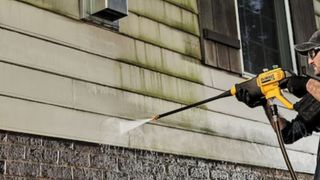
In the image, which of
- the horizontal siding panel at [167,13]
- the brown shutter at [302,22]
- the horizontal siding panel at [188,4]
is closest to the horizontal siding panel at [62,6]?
the horizontal siding panel at [167,13]

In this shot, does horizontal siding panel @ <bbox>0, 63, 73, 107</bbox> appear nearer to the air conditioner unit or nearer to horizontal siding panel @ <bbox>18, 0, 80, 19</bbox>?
horizontal siding panel @ <bbox>18, 0, 80, 19</bbox>

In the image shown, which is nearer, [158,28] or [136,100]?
[136,100]

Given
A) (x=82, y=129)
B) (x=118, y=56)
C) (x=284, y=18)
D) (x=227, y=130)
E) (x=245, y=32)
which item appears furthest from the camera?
(x=284, y=18)

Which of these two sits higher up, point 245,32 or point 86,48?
point 245,32

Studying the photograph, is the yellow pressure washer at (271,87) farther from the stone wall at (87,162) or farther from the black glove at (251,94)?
the stone wall at (87,162)

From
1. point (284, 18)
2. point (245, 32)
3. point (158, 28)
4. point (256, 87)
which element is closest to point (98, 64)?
point (158, 28)

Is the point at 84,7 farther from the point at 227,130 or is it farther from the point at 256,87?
the point at 227,130

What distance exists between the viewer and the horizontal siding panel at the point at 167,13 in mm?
4871

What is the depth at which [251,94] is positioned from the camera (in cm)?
369

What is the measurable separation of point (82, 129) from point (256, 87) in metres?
1.18

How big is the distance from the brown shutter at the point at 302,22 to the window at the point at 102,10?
2.69 metres

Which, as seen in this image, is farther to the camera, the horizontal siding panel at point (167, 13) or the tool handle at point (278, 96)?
the horizontal siding panel at point (167, 13)

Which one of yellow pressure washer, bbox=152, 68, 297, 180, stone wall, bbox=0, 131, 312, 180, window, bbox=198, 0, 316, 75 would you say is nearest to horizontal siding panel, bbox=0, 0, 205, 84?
window, bbox=198, 0, 316, 75

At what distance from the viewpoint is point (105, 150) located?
426 centimetres
